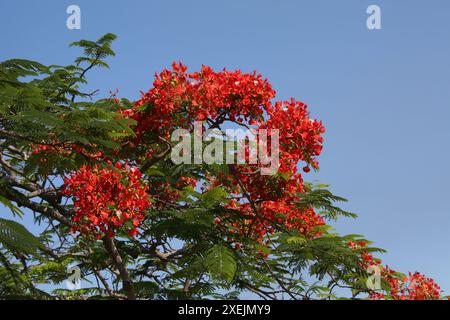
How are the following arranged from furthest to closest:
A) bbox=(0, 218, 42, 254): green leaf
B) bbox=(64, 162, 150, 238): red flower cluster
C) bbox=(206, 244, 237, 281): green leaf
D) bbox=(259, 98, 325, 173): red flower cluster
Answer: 1. bbox=(259, 98, 325, 173): red flower cluster
2. bbox=(64, 162, 150, 238): red flower cluster
3. bbox=(206, 244, 237, 281): green leaf
4. bbox=(0, 218, 42, 254): green leaf

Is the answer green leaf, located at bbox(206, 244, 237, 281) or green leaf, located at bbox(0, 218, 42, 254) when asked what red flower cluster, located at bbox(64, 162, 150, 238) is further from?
green leaf, located at bbox(0, 218, 42, 254)

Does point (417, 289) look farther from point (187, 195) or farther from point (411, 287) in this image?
point (187, 195)

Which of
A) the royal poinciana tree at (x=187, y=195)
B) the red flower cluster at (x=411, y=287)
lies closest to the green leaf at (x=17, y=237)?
the royal poinciana tree at (x=187, y=195)

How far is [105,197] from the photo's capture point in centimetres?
594


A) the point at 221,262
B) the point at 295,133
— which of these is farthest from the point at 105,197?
the point at 295,133

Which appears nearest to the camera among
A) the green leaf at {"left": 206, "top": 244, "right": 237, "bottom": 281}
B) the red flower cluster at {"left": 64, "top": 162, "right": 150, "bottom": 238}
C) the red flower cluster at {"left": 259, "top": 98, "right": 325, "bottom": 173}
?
the green leaf at {"left": 206, "top": 244, "right": 237, "bottom": 281}

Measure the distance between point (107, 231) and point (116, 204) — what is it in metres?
0.34

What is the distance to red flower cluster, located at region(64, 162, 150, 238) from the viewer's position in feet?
19.5

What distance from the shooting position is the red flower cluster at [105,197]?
593 cm

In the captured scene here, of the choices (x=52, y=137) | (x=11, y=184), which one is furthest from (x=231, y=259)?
(x=11, y=184)

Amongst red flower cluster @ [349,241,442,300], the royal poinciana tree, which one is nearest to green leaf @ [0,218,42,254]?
the royal poinciana tree

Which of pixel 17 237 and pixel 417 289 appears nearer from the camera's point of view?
pixel 17 237
